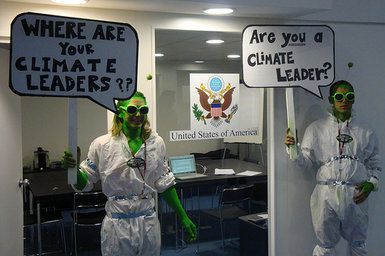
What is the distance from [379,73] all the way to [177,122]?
1641 mm

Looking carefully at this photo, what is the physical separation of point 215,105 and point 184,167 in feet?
1.67

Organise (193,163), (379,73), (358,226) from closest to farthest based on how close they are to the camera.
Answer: (358,226), (193,163), (379,73)

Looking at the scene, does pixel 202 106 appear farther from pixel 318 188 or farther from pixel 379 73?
Answer: pixel 379 73

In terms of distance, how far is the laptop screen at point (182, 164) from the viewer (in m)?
3.24

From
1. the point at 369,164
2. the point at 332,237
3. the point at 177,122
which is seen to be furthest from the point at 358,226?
the point at 177,122

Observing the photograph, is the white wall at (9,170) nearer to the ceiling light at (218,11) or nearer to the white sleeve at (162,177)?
the white sleeve at (162,177)

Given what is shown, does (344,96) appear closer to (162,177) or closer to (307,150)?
(307,150)

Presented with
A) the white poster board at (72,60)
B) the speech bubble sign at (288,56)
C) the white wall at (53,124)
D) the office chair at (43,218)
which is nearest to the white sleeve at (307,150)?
Result: the speech bubble sign at (288,56)

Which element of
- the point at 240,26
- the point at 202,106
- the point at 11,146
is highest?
the point at 240,26

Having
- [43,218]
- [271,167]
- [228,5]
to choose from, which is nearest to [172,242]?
[43,218]

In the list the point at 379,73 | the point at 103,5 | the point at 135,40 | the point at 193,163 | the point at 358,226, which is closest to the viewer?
the point at 135,40

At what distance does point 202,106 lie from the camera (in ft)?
10.4

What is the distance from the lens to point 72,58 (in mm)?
2320

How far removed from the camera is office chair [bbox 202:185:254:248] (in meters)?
3.96
